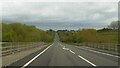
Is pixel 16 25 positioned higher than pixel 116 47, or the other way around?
pixel 16 25

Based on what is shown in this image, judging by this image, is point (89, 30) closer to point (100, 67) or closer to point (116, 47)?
Answer: point (116, 47)

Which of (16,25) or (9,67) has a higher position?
(16,25)

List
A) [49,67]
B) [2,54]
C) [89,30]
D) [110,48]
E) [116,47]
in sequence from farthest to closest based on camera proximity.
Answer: [89,30] < [110,48] < [116,47] < [2,54] < [49,67]

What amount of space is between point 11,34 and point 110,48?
6109cm

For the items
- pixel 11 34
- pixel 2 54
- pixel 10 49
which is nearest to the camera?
pixel 2 54

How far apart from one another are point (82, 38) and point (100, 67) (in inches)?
3626

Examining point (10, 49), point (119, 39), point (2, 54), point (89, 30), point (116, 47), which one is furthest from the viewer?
point (89, 30)

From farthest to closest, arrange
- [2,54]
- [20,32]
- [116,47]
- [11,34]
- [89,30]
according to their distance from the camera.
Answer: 1. [89,30]
2. [20,32]
3. [11,34]
4. [116,47]
5. [2,54]

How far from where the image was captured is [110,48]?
3206 cm

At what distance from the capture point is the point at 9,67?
12289mm

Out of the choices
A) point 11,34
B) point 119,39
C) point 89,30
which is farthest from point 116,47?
point 89,30

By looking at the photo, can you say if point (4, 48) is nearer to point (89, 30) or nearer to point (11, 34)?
point (11, 34)

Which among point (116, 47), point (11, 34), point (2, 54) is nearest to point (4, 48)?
point (2, 54)

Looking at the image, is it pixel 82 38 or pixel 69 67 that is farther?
pixel 82 38
